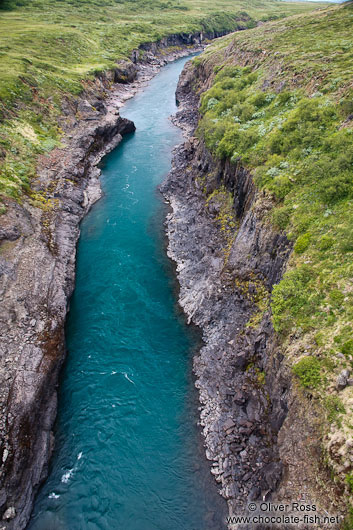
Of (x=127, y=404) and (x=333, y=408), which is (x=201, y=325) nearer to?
(x=127, y=404)

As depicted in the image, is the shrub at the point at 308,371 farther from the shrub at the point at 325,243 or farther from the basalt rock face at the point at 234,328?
the shrub at the point at 325,243

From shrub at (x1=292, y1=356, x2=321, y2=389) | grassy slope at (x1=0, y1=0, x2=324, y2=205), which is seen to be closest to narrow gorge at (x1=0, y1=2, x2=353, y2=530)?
shrub at (x1=292, y1=356, x2=321, y2=389)

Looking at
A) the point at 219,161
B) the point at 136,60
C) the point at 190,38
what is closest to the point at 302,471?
the point at 219,161

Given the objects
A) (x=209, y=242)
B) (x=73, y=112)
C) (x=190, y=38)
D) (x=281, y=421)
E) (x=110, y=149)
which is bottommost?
(x=281, y=421)

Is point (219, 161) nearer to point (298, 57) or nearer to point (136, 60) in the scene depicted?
point (298, 57)

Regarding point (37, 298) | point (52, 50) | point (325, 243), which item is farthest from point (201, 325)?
point (52, 50)

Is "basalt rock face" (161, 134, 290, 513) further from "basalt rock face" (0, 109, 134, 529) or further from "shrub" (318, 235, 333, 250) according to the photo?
"basalt rock face" (0, 109, 134, 529)
